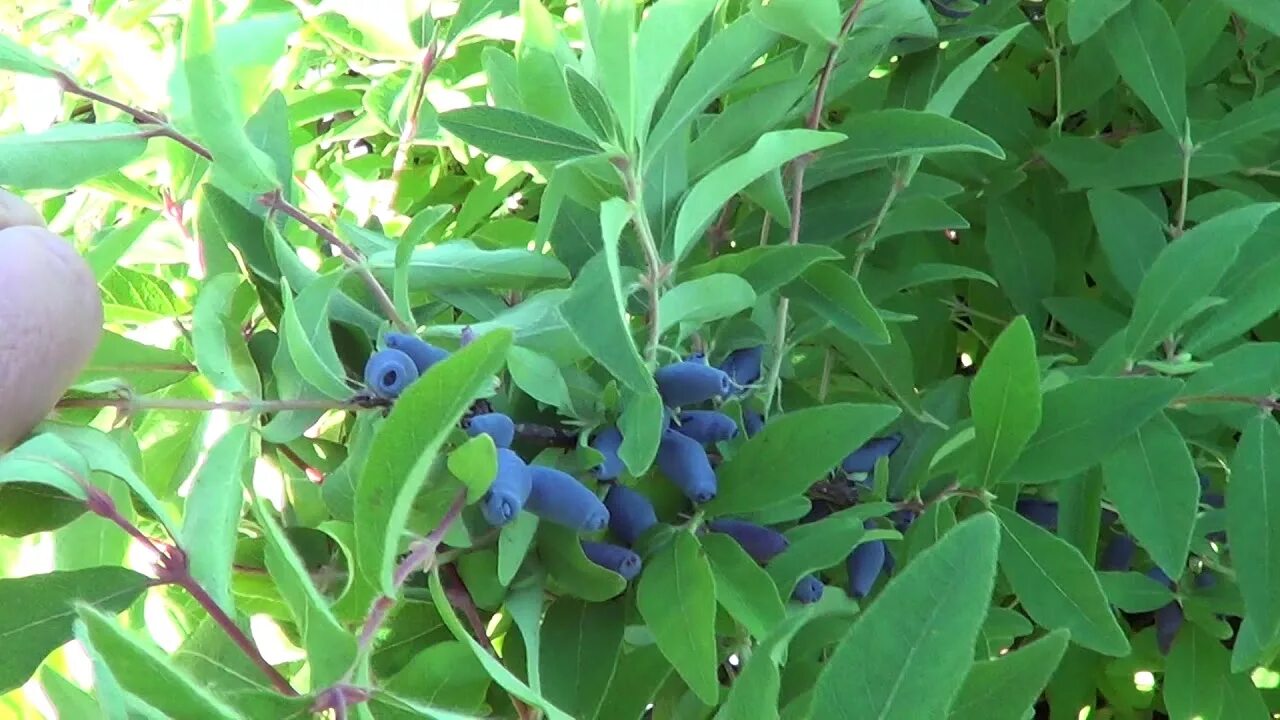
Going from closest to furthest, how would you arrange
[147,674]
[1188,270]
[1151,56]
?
[147,674]
[1188,270]
[1151,56]

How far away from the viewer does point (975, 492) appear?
44 cm

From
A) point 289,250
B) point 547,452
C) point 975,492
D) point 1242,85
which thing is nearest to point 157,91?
point 289,250

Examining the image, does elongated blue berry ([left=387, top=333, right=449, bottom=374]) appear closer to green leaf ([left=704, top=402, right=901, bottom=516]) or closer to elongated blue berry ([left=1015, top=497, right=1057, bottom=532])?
green leaf ([left=704, top=402, right=901, bottom=516])

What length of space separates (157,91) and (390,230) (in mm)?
198

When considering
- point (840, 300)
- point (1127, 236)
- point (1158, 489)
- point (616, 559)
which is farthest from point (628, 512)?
point (1127, 236)

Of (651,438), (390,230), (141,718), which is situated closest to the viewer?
(141,718)

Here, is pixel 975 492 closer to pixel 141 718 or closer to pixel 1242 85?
pixel 141 718

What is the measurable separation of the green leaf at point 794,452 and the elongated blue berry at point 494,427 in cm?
9

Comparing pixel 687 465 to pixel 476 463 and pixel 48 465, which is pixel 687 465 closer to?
Answer: pixel 476 463

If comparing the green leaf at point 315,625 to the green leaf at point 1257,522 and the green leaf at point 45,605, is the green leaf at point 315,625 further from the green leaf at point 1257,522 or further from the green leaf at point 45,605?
the green leaf at point 1257,522

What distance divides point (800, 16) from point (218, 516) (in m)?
0.28

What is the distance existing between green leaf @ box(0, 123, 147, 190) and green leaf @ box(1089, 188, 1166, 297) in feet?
1.53

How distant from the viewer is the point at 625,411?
1.20ft

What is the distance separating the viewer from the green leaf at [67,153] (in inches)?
14.6
